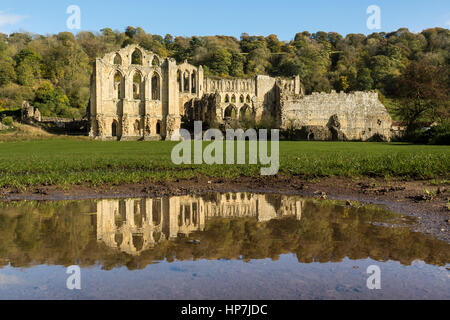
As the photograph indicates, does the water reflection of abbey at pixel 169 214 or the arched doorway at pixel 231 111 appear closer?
the water reflection of abbey at pixel 169 214

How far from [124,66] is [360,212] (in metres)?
48.4

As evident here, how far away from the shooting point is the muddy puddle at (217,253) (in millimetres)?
3645

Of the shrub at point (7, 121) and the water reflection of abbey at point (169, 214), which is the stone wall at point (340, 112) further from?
the water reflection of abbey at point (169, 214)

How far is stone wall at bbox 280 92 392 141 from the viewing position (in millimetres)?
50812

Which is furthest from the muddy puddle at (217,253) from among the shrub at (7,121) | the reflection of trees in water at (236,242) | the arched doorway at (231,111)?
the arched doorway at (231,111)

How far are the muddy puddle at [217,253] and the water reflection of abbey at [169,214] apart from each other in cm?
2

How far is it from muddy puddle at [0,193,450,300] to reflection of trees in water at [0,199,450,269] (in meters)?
0.01

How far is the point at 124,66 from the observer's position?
168ft

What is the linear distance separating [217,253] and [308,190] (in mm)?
5366

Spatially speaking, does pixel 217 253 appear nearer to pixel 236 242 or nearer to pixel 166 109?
pixel 236 242

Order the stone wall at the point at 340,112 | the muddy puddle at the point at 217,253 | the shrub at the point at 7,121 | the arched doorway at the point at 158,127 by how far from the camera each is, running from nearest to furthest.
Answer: the muddy puddle at the point at 217,253 → the shrub at the point at 7,121 → the stone wall at the point at 340,112 → the arched doorway at the point at 158,127

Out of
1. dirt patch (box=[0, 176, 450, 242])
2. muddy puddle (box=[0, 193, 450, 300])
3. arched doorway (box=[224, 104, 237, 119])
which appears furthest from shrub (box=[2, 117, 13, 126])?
muddy puddle (box=[0, 193, 450, 300])
